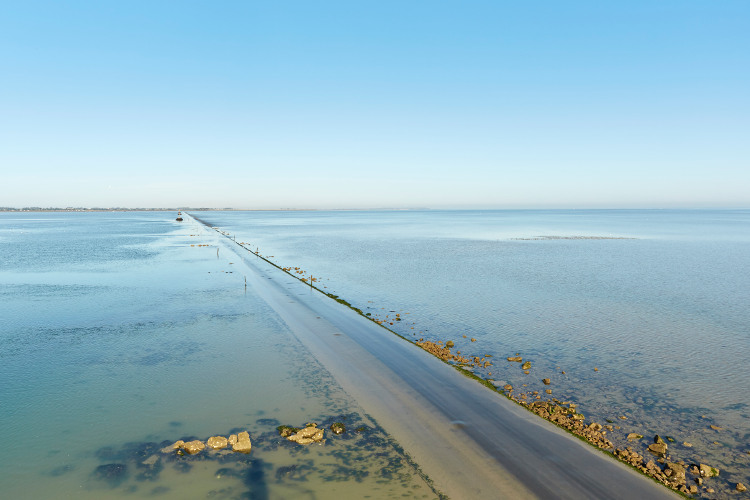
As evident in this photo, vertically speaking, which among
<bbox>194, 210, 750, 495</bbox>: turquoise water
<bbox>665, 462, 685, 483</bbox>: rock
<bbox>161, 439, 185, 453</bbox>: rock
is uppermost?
<bbox>161, 439, 185, 453</bbox>: rock

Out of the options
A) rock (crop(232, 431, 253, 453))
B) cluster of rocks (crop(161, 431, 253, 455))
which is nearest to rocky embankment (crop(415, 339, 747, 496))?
rock (crop(232, 431, 253, 453))

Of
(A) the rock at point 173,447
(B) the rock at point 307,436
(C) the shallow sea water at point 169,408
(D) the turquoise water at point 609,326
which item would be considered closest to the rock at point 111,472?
(C) the shallow sea water at point 169,408

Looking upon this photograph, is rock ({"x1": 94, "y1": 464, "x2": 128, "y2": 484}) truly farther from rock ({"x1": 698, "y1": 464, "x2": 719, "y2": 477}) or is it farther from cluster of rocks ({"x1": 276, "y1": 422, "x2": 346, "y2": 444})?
rock ({"x1": 698, "y1": 464, "x2": 719, "y2": 477})

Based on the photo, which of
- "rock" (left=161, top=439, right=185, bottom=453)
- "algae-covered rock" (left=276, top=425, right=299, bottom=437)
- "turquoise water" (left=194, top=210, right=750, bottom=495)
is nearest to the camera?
"rock" (left=161, top=439, right=185, bottom=453)

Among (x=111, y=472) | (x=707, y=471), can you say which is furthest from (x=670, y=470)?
(x=111, y=472)

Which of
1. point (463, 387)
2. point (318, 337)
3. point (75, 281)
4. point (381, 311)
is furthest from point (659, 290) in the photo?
point (75, 281)

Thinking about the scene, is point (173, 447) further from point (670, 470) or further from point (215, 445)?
point (670, 470)

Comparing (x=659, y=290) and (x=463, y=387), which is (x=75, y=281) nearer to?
(x=463, y=387)
